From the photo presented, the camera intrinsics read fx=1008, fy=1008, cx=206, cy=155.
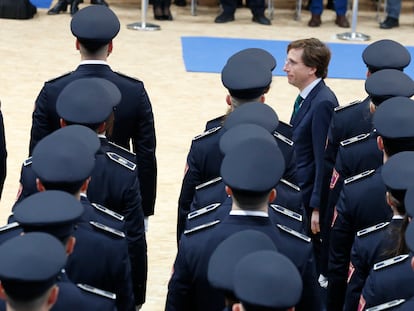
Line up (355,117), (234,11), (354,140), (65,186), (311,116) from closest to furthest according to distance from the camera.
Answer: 1. (65,186)
2. (354,140)
3. (355,117)
4. (311,116)
5. (234,11)

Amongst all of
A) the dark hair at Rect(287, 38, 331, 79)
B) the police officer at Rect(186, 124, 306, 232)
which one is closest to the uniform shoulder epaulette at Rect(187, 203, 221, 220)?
the police officer at Rect(186, 124, 306, 232)

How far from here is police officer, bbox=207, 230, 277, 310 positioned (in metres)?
2.78

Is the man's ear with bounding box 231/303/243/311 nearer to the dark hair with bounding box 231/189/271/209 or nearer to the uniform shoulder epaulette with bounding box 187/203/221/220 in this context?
the dark hair with bounding box 231/189/271/209

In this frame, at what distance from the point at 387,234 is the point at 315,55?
5.97ft

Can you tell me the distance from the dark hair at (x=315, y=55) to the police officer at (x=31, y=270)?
276 cm

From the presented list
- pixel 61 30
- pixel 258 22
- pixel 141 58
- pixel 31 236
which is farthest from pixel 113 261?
pixel 258 22

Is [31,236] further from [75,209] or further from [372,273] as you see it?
[372,273]

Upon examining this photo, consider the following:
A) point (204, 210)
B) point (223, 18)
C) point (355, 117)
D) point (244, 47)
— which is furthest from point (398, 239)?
point (223, 18)

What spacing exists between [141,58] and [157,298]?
4947mm

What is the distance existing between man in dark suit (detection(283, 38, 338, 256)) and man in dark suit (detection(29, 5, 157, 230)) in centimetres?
78

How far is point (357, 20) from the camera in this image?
1234 cm

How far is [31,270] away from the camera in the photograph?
8.74ft

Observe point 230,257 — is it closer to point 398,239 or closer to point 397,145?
point 398,239

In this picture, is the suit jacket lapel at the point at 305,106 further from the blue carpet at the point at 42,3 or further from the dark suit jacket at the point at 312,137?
the blue carpet at the point at 42,3
